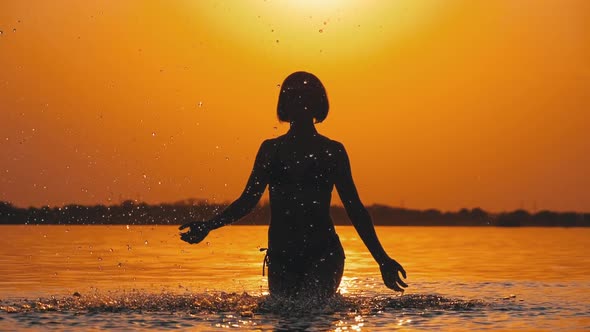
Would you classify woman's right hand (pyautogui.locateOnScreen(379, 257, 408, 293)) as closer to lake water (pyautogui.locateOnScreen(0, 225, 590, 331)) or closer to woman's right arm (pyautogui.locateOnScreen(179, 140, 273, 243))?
lake water (pyautogui.locateOnScreen(0, 225, 590, 331))

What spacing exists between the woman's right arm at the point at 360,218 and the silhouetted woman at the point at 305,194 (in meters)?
0.01

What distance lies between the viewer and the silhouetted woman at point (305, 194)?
14625 mm

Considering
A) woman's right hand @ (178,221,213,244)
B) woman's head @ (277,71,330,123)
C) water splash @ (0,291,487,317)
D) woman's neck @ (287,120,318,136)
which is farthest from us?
water splash @ (0,291,487,317)

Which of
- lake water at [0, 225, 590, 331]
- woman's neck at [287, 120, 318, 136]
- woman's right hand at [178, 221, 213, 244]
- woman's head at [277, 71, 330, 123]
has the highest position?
woman's head at [277, 71, 330, 123]

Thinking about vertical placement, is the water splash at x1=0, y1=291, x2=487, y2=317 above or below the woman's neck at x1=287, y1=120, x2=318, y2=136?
below

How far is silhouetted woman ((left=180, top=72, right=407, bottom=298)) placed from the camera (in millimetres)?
14625

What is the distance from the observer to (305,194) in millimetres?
14648

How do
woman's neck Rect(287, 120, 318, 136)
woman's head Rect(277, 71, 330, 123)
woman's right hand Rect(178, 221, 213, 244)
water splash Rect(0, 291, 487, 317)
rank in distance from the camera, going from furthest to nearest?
water splash Rect(0, 291, 487, 317)
woman's right hand Rect(178, 221, 213, 244)
woman's neck Rect(287, 120, 318, 136)
woman's head Rect(277, 71, 330, 123)

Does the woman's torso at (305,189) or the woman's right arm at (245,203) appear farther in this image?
the woman's right arm at (245,203)

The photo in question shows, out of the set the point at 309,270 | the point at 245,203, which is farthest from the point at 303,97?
the point at 309,270

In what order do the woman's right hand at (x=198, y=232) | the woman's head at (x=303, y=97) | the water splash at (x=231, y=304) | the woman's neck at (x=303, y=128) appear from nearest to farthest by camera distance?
the woman's head at (x=303, y=97)
the woman's neck at (x=303, y=128)
the woman's right hand at (x=198, y=232)
the water splash at (x=231, y=304)

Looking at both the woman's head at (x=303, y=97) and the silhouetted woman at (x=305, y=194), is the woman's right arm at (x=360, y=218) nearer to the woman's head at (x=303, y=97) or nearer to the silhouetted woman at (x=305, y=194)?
the silhouetted woman at (x=305, y=194)

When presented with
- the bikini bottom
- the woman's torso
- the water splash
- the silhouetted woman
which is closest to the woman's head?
the silhouetted woman

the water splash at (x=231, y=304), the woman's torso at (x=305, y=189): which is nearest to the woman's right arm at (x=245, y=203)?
the woman's torso at (x=305, y=189)
